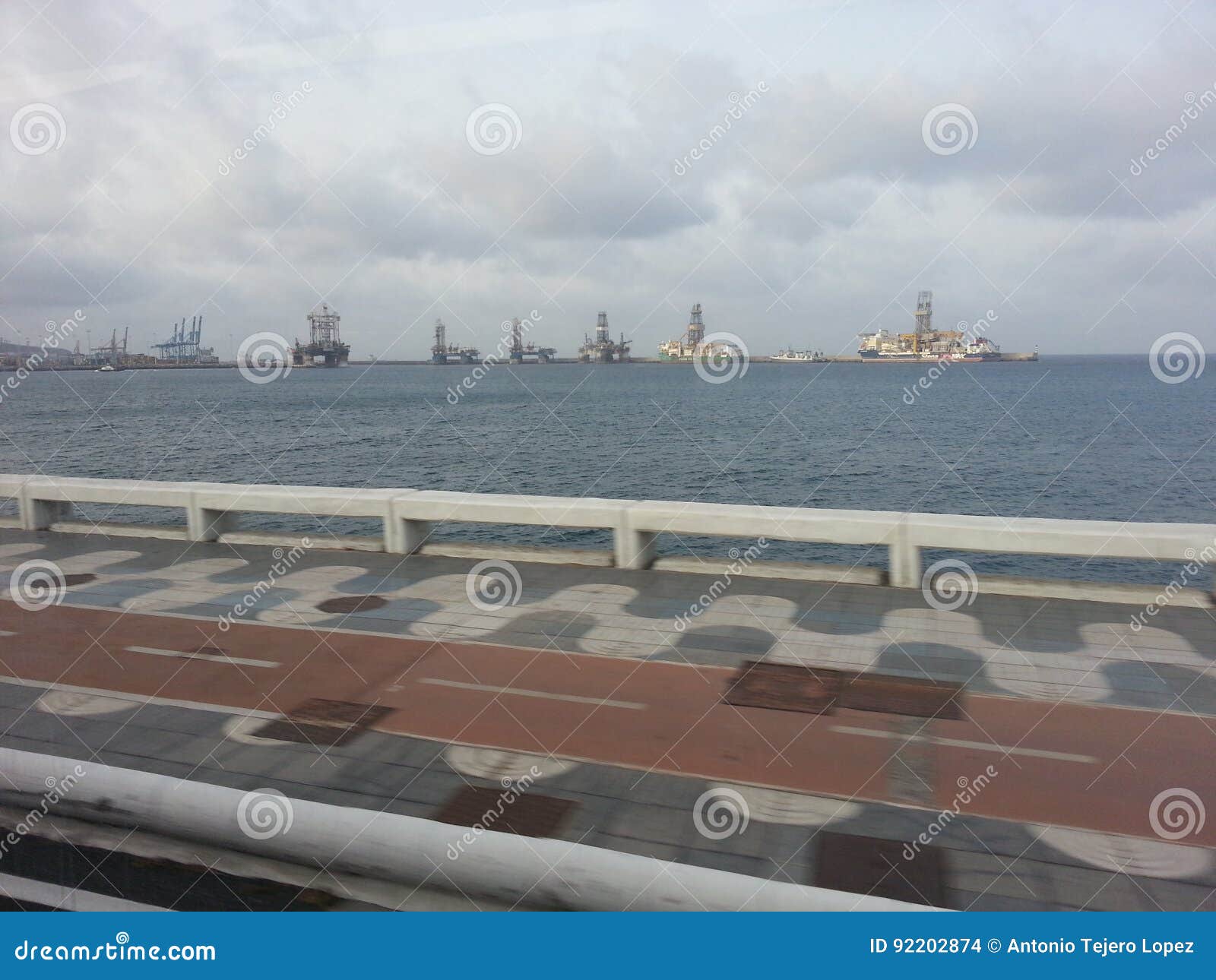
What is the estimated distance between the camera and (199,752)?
260 inches

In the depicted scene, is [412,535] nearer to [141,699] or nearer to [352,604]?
[352,604]

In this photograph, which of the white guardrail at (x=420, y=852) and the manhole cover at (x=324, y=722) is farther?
the manhole cover at (x=324, y=722)

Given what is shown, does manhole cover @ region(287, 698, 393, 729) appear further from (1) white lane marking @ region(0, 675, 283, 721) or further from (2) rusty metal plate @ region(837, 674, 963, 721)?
(2) rusty metal plate @ region(837, 674, 963, 721)

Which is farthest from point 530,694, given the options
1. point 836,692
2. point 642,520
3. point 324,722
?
point 642,520

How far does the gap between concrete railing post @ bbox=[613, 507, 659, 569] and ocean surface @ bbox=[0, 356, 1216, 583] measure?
26.2 feet

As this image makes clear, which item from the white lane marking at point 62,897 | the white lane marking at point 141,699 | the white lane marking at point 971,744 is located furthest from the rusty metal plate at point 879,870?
the white lane marking at point 141,699

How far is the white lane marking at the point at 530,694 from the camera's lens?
24.7ft

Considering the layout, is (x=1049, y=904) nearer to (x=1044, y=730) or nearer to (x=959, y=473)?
(x=1044, y=730)

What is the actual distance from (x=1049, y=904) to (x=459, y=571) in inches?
335

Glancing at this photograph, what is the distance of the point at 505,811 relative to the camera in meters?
5.66

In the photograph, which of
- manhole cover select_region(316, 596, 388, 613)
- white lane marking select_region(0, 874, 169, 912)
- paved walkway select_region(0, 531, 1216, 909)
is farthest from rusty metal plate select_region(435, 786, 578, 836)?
manhole cover select_region(316, 596, 388, 613)

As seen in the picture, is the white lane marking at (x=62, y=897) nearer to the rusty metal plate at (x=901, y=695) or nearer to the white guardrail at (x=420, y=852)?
the white guardrail at (x=420, y=852)

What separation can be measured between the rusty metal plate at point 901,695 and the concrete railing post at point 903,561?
287cm

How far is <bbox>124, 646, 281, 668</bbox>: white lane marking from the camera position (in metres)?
8.58
